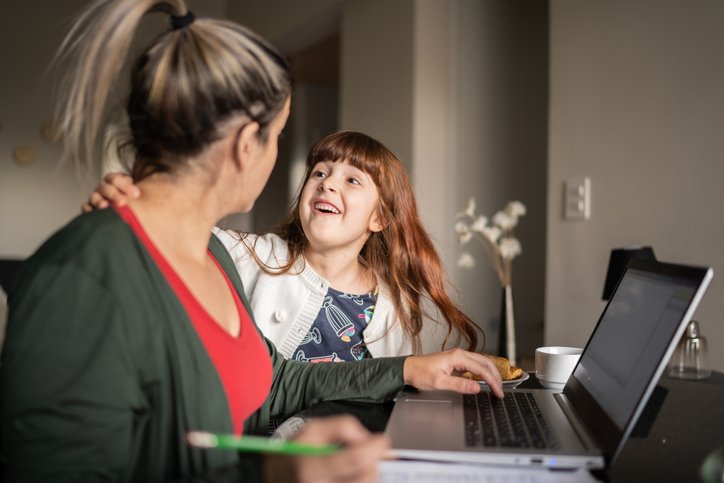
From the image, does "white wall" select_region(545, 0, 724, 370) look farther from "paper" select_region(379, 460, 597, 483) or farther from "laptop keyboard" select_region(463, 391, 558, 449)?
"paper" select_region(379, 460, 597, 483)

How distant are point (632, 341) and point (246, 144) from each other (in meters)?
0.59

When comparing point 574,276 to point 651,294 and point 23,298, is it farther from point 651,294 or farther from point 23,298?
point 23,298

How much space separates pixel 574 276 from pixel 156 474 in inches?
75.4

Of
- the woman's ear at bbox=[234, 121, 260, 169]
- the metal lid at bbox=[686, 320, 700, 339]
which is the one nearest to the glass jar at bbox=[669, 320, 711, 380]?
the metal lid at bbox=[686, 320, 700, 339]

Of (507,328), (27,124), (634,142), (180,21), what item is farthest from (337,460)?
(27,124)

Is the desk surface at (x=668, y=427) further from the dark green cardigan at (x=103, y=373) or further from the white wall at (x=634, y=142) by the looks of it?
the white wall at (x=634, y=142)

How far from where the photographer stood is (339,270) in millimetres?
1887

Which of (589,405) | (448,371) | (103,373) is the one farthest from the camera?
(448,371)

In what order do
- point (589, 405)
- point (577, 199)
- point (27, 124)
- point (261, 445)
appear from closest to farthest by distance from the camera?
point (261, 445) < point (589, 405) < point (577, 199) < point (27, 124)

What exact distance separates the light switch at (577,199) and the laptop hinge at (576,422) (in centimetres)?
127

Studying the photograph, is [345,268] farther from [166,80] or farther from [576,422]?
[166,80]

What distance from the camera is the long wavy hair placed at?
1.80 m

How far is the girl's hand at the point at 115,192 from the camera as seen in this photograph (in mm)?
879

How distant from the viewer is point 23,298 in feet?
2.38
